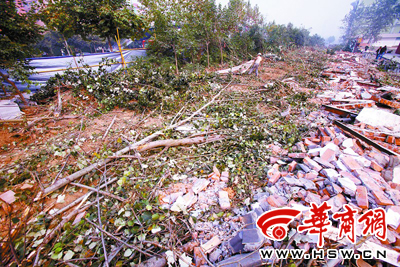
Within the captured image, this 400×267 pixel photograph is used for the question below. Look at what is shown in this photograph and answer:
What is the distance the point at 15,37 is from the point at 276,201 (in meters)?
6.69

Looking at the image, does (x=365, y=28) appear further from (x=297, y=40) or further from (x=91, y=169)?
(x=91, y=169)

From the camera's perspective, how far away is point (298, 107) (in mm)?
4906

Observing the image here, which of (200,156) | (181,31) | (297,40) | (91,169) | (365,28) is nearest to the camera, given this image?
(91,169)

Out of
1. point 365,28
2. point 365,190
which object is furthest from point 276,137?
point 365,28

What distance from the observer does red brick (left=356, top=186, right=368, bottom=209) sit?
1.74 meters

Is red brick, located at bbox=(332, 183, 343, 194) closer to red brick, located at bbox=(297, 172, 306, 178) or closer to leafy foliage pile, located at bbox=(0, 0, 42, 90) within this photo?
red brick, located at bbox=(297, 172, 306, 178)

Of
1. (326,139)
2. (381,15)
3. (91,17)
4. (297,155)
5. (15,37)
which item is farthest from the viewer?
(381,15)

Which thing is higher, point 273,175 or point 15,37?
point 15,37

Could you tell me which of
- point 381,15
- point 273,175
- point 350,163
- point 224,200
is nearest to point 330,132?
point 350,163

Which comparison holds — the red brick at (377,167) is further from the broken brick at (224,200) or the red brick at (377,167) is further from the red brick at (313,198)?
the broken brick at (224,200)

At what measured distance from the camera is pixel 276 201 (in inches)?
75.6

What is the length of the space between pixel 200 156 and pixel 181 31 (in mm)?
7374

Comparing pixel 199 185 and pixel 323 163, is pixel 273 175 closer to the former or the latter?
pixel 323 163

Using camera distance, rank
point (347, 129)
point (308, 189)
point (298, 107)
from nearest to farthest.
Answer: point (308, 189) < point (347, 129) < point (298, 107)
